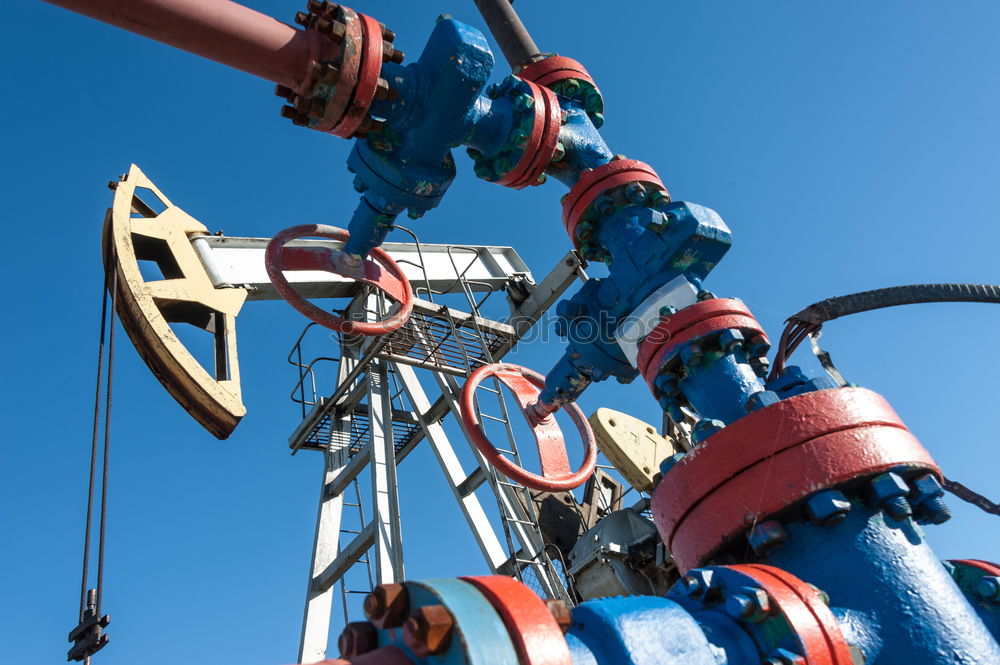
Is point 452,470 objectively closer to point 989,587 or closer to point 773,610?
point 989,587

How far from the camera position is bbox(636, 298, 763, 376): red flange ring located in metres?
2.10

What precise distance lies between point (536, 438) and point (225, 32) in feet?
5.51

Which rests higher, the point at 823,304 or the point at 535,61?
the point at 535,61

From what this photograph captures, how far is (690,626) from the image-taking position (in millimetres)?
1270

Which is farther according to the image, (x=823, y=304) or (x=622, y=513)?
(x=622, y=513)

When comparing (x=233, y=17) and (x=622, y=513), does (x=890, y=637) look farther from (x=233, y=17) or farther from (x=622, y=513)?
(x=622, y=513)

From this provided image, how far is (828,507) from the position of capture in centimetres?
159

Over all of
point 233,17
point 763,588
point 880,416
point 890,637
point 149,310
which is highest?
point 149,310

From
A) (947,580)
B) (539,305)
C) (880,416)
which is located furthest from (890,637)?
(539,305)

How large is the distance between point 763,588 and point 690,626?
0.18m

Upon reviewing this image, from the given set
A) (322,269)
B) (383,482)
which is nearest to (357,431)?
(383,482)

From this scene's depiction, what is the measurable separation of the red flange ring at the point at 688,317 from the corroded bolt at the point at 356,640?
125 cm

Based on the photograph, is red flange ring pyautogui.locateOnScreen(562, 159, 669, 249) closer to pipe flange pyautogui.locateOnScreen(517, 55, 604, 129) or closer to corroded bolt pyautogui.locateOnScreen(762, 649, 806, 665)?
pipe flange pyautogui.locateOnScreen(517, 55, 604, 129)

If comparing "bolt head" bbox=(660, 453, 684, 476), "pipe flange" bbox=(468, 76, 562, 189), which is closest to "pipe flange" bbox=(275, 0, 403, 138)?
"pipe flange" bbox=(468, 76, 562, 189)
